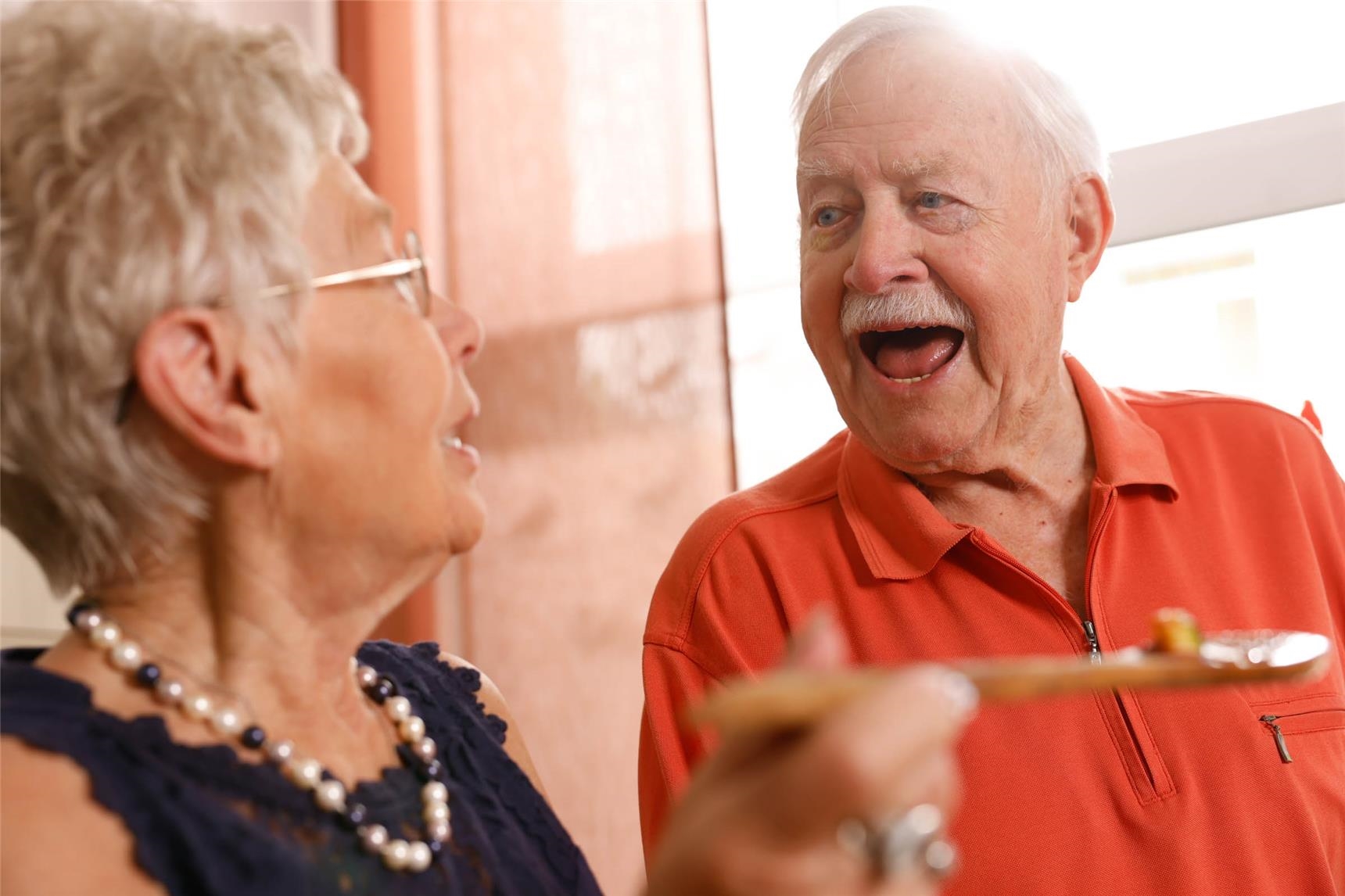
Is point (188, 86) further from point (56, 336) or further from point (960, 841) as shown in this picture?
point (960, 841)

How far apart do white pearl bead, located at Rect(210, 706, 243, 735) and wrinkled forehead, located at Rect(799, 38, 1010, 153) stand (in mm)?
885

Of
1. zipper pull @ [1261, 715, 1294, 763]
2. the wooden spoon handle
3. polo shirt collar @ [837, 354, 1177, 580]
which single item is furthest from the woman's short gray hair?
zipper pull @ [1261, 715, 1294, 763]

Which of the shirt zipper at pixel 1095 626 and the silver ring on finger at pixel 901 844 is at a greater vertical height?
the silver ring on finger at pixel 901 844

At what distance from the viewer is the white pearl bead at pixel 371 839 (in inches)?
35.8

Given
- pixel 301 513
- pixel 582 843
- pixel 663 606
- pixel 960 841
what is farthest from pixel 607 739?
pixel 301 513

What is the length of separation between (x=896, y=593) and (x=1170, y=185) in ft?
3.35

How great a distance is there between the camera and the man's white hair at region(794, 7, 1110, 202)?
142 centimetres

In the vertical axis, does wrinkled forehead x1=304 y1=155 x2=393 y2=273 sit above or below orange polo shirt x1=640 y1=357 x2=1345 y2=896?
above

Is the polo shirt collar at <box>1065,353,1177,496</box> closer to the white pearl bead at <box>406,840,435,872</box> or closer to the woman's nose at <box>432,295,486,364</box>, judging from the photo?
the woman's nose at <box>432,295,486,364</box>

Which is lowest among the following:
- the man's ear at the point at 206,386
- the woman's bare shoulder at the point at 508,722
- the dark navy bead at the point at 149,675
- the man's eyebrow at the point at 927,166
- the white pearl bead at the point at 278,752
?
the woman's bare shoulder at the point at 508,722

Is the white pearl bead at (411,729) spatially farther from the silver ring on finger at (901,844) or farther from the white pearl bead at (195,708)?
the silver ring on finger at (901,844)

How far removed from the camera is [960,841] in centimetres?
124

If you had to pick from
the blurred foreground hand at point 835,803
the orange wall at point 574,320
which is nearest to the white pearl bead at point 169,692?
the blurred foreground hand at point 835,803

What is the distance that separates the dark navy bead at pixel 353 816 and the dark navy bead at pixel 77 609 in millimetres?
238
